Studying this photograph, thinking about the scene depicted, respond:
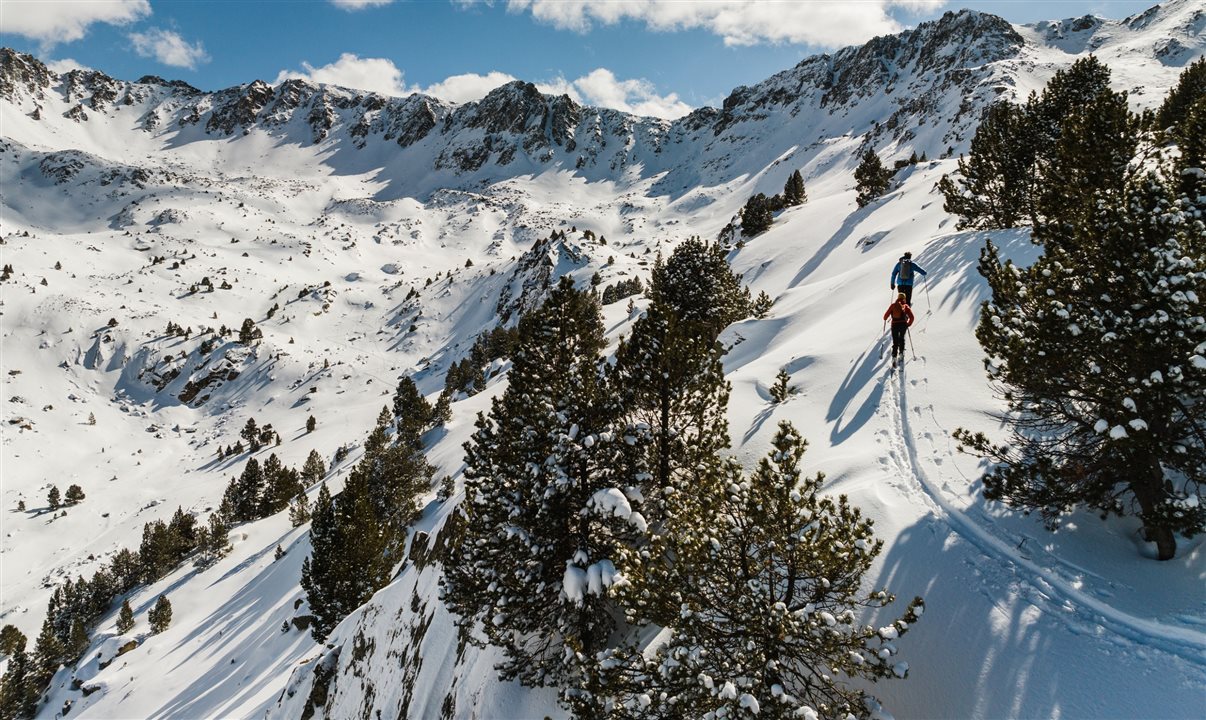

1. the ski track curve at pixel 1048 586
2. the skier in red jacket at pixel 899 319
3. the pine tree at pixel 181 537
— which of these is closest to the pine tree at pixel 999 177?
the skier in red jacket at pixel 899 319

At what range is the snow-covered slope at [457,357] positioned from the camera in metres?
8.14

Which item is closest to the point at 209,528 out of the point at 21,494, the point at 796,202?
the point at 21,494

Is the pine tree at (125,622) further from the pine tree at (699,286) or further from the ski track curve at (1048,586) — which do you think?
the ski track curve at (1048,586)

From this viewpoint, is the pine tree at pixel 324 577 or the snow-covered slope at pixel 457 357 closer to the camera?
the snow-covered slope at pixel 457 357

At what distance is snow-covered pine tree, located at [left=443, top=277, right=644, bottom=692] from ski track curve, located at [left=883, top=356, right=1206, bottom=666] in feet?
19.8

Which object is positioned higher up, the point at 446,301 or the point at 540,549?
the point at 446,301

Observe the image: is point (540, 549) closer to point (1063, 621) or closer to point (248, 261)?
point (1063, 621)

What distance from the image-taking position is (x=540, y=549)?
37.9 ft

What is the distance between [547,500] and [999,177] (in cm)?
2715

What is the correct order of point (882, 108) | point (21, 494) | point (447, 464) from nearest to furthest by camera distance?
point (447, 464), point (21, 494), point (882, 108)

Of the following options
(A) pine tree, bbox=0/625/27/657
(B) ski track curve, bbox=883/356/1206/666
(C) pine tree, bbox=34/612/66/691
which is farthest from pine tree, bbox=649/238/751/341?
(A) pine tree, bbox=0/625/27/657

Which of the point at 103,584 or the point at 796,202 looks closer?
the point at 103,584

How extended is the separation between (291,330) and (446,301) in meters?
34.2

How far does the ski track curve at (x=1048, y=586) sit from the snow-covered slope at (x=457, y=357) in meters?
0.04
